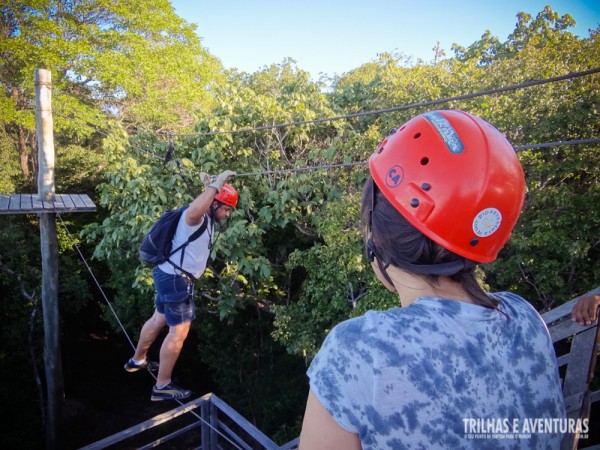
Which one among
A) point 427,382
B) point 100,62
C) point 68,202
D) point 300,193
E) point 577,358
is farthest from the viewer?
point 100,62

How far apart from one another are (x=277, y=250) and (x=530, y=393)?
854cm

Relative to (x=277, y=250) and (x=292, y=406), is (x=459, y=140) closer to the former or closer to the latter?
(x=277, y=250)

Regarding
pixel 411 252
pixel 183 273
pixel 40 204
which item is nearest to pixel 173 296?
pixel 183 273

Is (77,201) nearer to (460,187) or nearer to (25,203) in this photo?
(25,203)

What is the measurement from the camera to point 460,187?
1.10 m

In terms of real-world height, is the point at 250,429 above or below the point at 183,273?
below

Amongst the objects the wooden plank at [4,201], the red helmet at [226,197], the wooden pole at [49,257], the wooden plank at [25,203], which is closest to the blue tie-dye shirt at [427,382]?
the red helmet at [226,197]

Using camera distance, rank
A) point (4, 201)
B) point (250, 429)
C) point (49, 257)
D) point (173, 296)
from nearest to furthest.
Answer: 1. point (250, 429)
2. point (173, 296)
3. point (4, 201)
4. point (49, 257)

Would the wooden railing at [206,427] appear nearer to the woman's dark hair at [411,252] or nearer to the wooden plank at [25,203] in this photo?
the woman's dark hair at [411,252]

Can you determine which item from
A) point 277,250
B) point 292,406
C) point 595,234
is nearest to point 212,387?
point 292,406

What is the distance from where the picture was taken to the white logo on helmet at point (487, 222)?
110 cm

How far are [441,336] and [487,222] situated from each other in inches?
16.9

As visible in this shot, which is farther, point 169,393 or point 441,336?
point 169,393

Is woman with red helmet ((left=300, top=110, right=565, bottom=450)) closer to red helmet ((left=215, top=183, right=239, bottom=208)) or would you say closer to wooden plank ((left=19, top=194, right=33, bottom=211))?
red helmet ((left=215, top=183, right=239, bottom=208))
